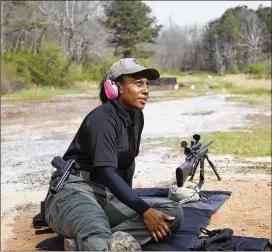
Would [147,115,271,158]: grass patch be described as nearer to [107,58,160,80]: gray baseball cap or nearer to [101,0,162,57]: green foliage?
[107,58,160,80]: gray baseball cap

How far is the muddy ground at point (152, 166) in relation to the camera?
5141mm

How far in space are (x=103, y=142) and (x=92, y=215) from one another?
48 centimetres

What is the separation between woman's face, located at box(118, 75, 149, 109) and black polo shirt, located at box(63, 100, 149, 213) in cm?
7

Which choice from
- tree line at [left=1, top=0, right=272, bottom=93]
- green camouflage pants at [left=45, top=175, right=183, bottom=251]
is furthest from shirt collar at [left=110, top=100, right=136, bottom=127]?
tree line at [left=1, top=0, right=272, bottom=93]

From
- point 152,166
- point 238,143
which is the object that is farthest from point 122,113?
point 238,143

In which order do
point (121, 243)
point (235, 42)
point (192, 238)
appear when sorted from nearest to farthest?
1. point (121, 243)
2. point (192, 238)
3. point (235, 42)

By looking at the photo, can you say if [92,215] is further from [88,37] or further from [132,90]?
[88,37]

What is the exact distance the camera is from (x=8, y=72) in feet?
104

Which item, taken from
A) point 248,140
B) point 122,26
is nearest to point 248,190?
point 248,140

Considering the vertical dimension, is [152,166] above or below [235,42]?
below

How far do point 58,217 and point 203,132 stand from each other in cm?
931

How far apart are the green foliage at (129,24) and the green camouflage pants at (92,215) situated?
42881 millimetres

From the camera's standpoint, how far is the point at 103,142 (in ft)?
11.1

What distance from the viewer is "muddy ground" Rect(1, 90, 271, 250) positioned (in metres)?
5.14
